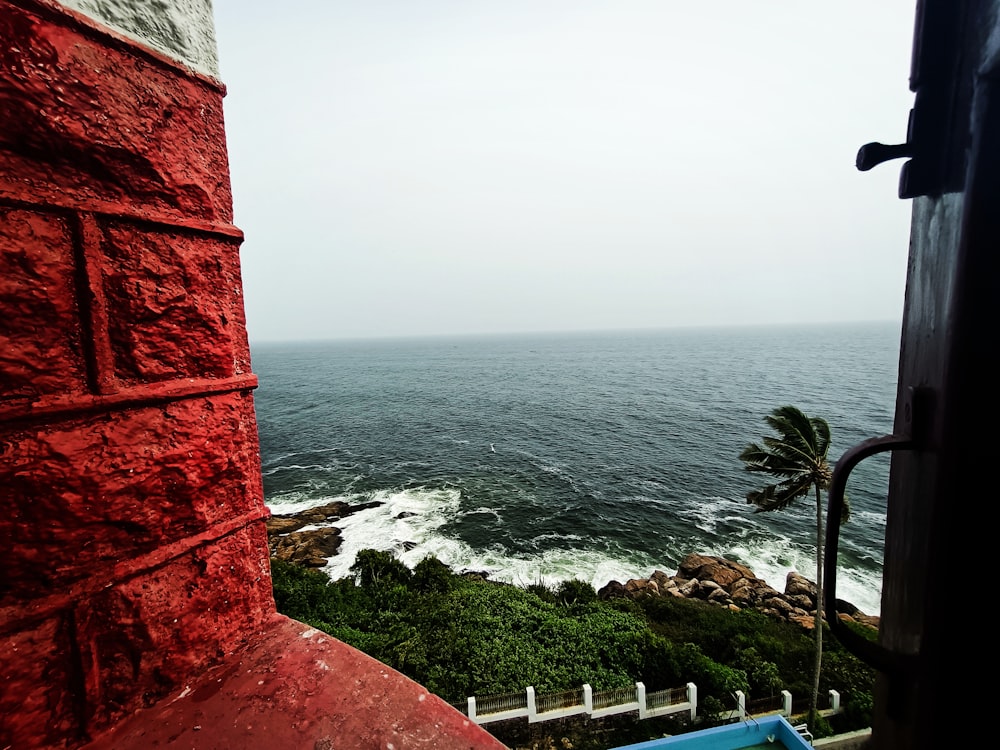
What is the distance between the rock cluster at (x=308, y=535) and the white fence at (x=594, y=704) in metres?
12.8

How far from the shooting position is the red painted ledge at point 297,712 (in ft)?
3.96

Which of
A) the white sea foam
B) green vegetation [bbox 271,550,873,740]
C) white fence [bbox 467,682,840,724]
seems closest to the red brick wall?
white fence [bbox 467,682,840,724]

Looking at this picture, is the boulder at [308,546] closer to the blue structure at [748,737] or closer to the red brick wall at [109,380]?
the blue structure at [748,737]

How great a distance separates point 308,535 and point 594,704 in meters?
16.9

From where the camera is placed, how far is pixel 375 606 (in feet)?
50.0

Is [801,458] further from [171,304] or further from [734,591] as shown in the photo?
[171,304]

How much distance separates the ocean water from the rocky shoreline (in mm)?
829

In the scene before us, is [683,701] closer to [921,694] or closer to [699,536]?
[921,694]

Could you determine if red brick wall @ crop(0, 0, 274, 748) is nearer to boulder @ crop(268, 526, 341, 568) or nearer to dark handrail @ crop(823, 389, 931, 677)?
dark handrail @ crop(823, 389, 931, 677)

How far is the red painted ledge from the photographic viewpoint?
47.5 inches

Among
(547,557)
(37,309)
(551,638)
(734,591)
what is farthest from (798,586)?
(37,309)

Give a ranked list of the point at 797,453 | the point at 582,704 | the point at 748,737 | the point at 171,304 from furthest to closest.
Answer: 1. the point at 797,453
2. the point at 582,704
3. the point at 748,737
4. the point at 171,304

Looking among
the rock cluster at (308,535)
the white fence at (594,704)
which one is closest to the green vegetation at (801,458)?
the white fence at (594,704)

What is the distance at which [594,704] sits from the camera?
33.3 feet
